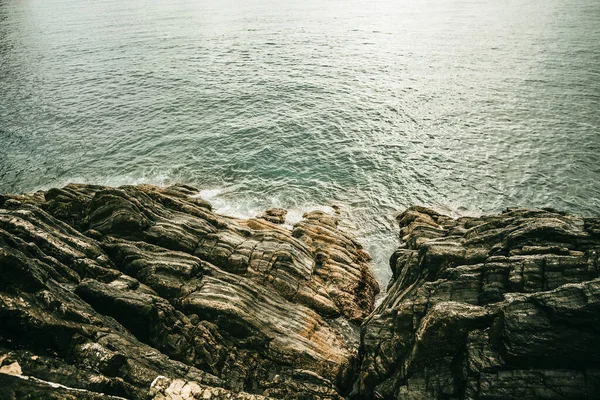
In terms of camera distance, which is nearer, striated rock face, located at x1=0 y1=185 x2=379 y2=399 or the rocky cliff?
striated rock face, located at x1=0 y1=185 x2=379 y2=399

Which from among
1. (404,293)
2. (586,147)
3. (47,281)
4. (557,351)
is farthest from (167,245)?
(586,147)

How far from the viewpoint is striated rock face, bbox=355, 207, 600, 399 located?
13336mm

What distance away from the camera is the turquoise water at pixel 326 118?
38438 millimetres

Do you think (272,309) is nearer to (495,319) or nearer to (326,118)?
(495,319)

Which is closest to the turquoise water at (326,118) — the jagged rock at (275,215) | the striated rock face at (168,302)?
the jagged rock at (275,215)

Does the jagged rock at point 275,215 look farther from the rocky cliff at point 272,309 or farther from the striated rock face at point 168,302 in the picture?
the rocky cliff at point 272,309

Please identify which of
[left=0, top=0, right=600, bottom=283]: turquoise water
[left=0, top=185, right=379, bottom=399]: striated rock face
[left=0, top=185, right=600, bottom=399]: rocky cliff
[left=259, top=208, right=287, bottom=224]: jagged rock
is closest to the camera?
[left=0, top=185, right=379, bottom=399]: striated rock face

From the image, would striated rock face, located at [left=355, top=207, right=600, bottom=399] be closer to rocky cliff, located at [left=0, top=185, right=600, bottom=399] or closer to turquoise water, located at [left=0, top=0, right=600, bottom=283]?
rocky cliff, located at [left=0, top=185, right=600, bottom=399]

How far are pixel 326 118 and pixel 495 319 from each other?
4464 centimetres

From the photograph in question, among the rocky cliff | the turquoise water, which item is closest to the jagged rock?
the turquoise water

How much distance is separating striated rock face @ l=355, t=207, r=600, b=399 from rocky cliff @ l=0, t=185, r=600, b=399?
7cm

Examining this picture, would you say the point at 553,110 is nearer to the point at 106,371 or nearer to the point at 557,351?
the point at 557,351

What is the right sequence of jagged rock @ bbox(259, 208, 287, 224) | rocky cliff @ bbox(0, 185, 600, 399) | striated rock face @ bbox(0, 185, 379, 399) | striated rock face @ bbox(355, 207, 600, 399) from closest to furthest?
1. striated rock face @ bbox(0, 185, 379, 399)
2. rocky cliff @ bbox(0, 185, 600, 399)
3. striated rock face @ bbox(355, 207, 600, 399)
4. jagged rock @ bbox(259, 208, 287, 224)

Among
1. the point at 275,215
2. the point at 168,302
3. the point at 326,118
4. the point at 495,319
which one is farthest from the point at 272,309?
the point at 326,118
